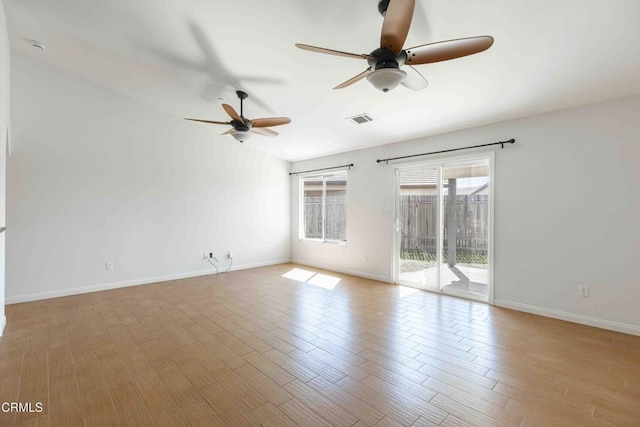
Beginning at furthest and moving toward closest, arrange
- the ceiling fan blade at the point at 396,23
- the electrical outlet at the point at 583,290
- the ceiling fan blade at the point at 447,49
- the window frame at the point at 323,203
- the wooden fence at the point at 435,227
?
1. the window frame at the point at 323,203
2. the wooden fence at the point at 435,227
3. the electrical outlet at the point at 583,290
4. the ceiling fan blade at the point at 447,49
5. the ceiling fan blade at the point at 396,23

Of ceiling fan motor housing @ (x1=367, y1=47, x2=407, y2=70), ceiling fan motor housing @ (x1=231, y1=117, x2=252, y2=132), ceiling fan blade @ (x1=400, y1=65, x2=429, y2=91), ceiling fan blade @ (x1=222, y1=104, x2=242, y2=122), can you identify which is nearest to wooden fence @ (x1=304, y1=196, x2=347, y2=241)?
ceiling fan motor housing @ (x1=231, y1=117, x2=252, y2=132)

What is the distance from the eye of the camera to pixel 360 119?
4.24 m

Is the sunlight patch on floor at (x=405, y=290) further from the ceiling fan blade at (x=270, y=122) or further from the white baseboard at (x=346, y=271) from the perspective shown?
the ceiling fan blade at (x=270, y=122)

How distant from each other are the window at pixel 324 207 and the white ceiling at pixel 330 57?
1.84 m

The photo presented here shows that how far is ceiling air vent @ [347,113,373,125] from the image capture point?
4.12 m

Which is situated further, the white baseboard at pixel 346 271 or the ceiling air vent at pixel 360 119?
the white baseboard at pixel 346 271

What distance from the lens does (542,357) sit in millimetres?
2447

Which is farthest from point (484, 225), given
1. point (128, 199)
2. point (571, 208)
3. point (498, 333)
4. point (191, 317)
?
point (128, 199)

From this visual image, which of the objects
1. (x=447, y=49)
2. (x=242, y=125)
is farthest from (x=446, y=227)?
(x=242, y=125)

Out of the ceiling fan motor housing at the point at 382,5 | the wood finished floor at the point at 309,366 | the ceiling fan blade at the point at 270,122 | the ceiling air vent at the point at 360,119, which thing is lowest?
the wood finished floor at the point at 309,366

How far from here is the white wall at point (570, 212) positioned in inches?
117

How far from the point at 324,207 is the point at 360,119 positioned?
2.54 meters

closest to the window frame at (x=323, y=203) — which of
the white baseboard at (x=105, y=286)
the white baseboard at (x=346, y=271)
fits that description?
the white baseboard at (x=346, y=271)

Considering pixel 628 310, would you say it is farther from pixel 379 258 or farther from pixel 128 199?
pixel 128 199
